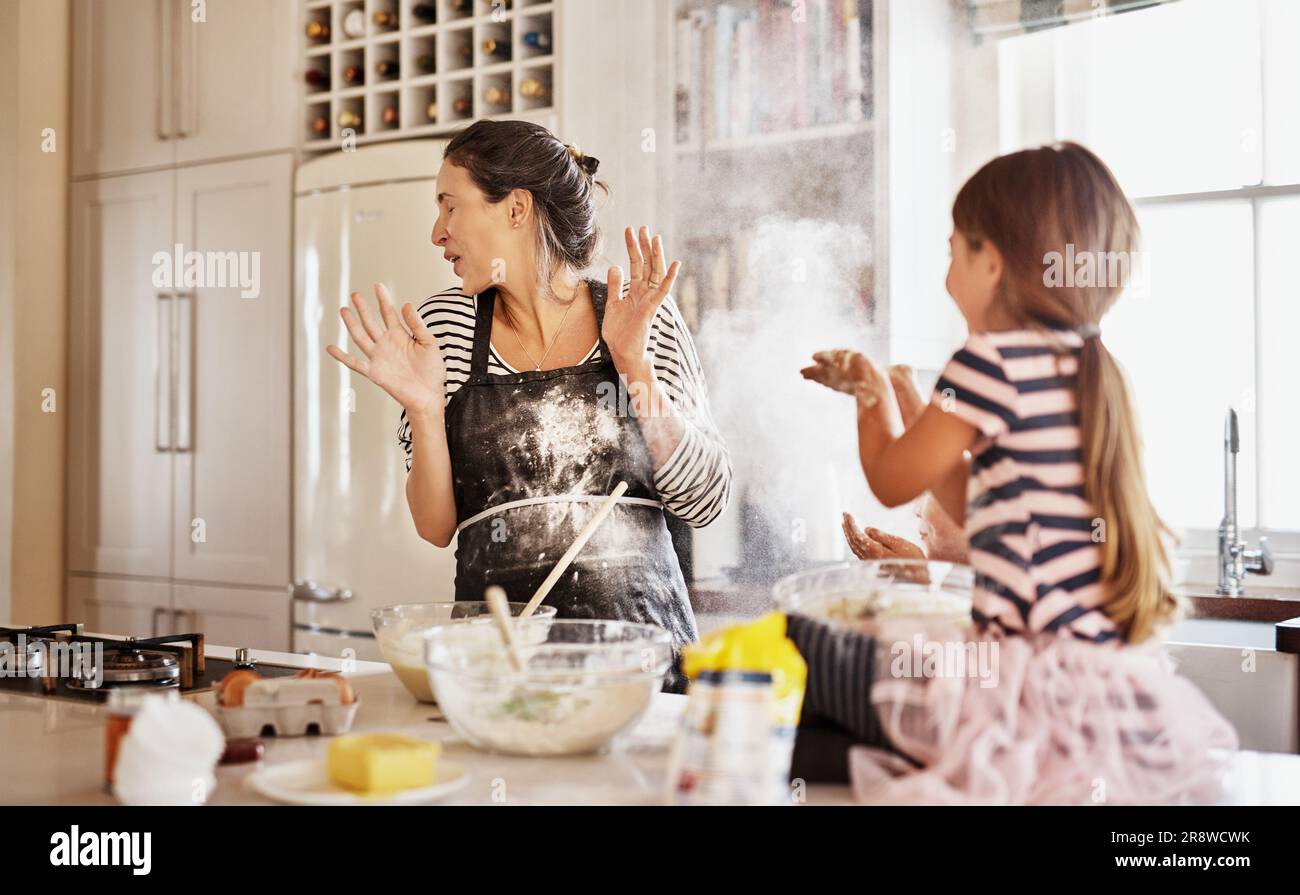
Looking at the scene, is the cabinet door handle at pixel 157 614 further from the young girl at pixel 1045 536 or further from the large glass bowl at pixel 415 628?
the young girl at pixel 1045 536

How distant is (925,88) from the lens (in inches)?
112

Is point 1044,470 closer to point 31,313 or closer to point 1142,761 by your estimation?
point 1142,761

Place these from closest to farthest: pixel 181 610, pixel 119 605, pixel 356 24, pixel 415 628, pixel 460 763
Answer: pixel 460 763, pixel 415 628, pixel 356 24, pixel 181 610, pixel 119 605

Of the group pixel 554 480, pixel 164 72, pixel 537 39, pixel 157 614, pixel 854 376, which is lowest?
pixel 157 614

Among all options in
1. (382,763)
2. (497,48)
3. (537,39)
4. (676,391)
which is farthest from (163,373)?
(382,763)

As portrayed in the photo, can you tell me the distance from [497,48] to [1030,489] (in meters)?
2.42

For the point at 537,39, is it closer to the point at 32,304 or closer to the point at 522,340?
the point at 522,340

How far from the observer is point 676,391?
6.49ft

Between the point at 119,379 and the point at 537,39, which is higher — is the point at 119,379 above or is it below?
below

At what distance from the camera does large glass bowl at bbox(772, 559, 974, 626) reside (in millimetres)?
1177

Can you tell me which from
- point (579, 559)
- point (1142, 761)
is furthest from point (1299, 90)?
point (1142, 761)

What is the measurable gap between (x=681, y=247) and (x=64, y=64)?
224 cm

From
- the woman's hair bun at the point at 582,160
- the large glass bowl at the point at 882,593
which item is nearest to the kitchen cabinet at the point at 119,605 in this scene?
the woman's hair bun at the point at 582,160

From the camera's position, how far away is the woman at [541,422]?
1.96 meters
